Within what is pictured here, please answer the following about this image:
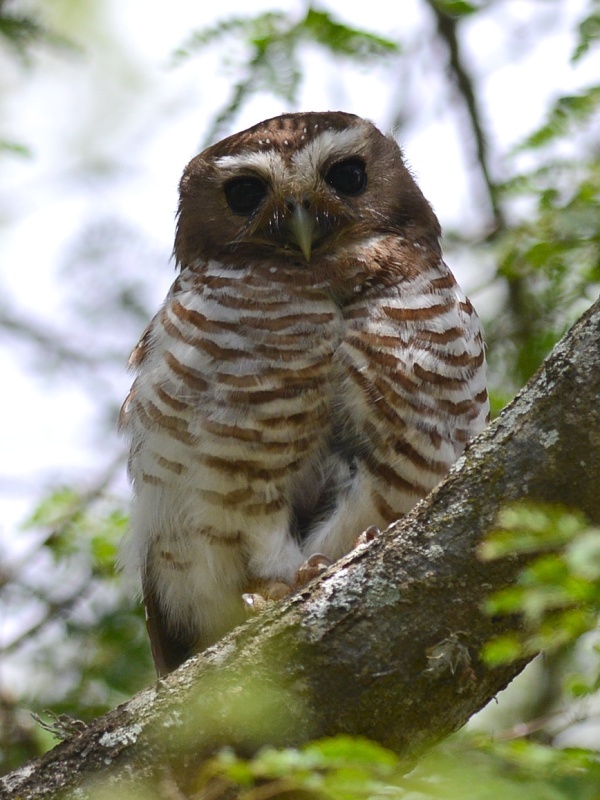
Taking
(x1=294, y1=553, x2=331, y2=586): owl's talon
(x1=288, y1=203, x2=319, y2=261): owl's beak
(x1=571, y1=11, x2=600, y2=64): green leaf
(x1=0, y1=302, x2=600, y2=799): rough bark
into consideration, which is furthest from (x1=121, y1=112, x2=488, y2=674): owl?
(x1=571, y1=11, x2=600, y2=64): green leaf

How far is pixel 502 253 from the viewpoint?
4672 millimetres

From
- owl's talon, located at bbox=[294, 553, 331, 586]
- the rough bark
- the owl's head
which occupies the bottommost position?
the rough bark

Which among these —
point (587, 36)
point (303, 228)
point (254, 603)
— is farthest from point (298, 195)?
point (254, 603)

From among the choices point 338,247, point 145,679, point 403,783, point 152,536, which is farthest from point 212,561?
point 403,783

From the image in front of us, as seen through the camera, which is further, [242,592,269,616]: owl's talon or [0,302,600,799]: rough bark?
[242,592,269,616]: owl's talon

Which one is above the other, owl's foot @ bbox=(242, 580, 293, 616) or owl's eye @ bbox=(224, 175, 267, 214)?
owl's eye @ bbox=(224, 175, 267, 214)

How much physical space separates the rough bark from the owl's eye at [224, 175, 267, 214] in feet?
6.66

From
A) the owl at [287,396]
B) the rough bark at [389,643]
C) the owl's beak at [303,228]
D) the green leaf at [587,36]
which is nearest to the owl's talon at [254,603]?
the owl at [287,396]

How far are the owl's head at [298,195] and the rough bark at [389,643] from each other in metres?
1.70

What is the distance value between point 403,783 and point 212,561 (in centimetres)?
182

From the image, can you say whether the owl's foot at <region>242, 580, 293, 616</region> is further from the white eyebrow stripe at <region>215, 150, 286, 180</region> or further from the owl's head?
the white eyebrow stripe at <region>215, 150, 286, 180</region>

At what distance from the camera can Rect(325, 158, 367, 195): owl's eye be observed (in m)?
4.52

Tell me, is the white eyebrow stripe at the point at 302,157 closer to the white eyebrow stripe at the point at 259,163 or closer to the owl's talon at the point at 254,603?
the white eyebrow stripe at the point at 259,163

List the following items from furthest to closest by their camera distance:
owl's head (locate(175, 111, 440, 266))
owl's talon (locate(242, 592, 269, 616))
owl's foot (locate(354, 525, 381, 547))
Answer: owl's head (locate(175, 111, 440, 266)), owl's talon (locate(242, 592, 269, 616)), owl's foot (locate(354, 525, 381, 547))
